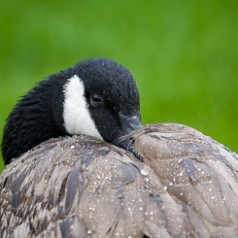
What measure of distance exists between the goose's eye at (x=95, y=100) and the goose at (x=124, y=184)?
22 mm

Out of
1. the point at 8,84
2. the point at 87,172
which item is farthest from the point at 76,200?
the point at 8,84

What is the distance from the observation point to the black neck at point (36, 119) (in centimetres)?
657

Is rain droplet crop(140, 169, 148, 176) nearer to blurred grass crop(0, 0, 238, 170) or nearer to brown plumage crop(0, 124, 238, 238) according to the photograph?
brown plumage crop(0, 124, 238, 238)

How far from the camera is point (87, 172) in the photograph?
5.25m

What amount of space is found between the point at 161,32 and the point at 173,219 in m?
6.87

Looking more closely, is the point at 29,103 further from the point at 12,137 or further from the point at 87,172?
the point at 87,172

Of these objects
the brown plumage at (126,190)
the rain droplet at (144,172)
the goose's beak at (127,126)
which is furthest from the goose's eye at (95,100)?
the rain droplet at (144,172)

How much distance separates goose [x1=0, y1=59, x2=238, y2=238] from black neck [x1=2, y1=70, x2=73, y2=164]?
530 millimetres

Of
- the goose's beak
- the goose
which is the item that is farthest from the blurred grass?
the goose

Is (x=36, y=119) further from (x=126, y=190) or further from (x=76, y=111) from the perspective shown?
(x=126, y=190)

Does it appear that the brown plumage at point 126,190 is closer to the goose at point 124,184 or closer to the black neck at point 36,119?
the goose at point 124,184

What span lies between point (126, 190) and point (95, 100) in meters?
1.26

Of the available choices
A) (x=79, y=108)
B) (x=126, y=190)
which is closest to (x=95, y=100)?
(x=79, y=108)

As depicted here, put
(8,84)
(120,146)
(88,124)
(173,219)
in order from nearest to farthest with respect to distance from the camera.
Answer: (173,219), (120,146), (88,124), (8,84)
